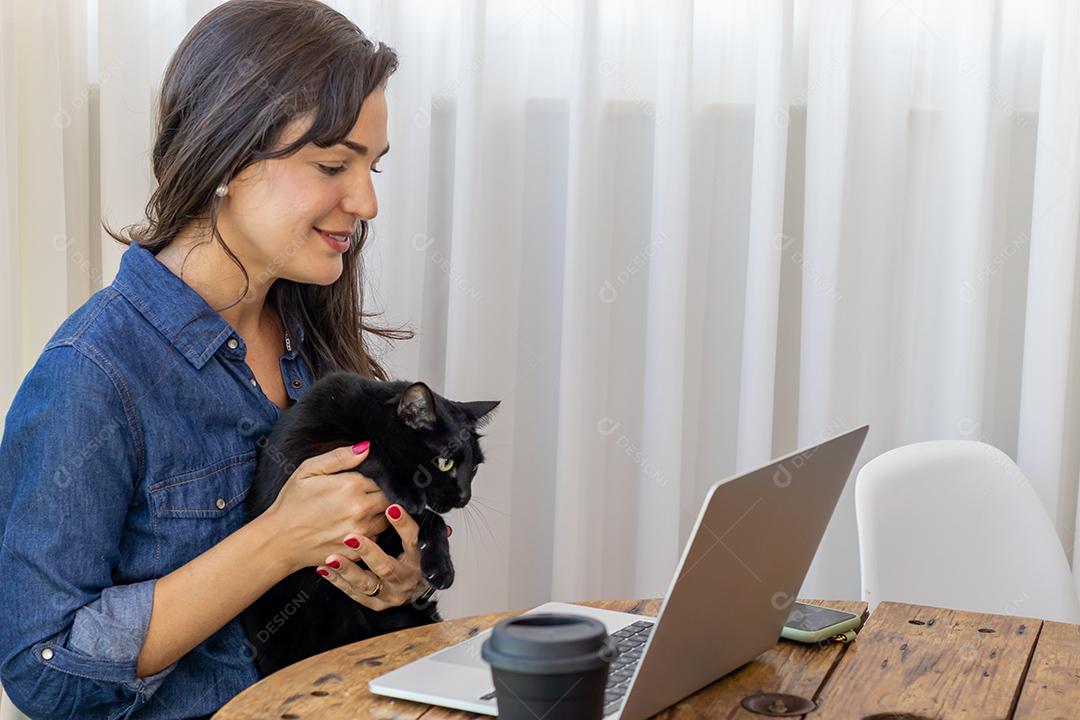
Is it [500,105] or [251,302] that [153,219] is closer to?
[251,302]

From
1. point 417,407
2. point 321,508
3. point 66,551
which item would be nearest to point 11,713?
point 66,551

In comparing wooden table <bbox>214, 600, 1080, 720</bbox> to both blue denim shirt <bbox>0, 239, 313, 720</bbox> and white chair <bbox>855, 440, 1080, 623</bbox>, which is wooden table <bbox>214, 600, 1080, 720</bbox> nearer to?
blue denim shirt <bbox>0, 239, 313, 720</bbox>

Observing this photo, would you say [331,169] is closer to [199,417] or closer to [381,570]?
[199,417]

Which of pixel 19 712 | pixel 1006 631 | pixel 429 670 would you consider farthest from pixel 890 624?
pixel 19 712

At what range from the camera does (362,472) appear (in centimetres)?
124

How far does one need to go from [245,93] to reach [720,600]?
2.61ft

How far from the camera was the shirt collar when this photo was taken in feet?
4.22

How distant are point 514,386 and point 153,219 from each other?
2.84 ft

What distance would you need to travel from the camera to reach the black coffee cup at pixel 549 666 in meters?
0.66

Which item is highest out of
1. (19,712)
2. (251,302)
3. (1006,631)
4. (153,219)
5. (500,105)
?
(500,105)

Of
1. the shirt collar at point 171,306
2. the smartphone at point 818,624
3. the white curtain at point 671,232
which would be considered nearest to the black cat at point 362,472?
the shirt collar at point 171,306

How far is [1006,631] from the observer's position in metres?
1.19

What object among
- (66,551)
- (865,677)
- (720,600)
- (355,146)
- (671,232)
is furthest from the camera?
(671,232)

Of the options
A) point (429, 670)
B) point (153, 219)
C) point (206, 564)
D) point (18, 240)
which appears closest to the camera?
point (429, 670)
